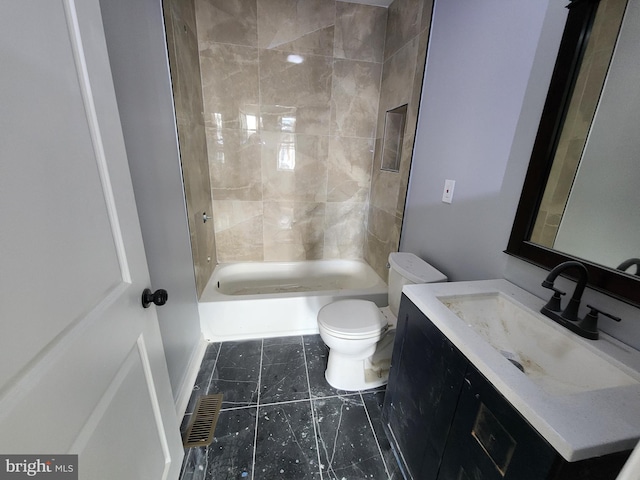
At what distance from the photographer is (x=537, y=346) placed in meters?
0.88

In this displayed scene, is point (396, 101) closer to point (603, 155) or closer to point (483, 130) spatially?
point (483, 130)

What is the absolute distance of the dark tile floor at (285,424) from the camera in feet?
3.75

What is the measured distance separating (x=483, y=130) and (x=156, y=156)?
60.9 inches

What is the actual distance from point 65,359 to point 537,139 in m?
1.50

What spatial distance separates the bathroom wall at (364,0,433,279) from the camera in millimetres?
1659

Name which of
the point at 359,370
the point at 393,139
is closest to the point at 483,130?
the point at 393,139

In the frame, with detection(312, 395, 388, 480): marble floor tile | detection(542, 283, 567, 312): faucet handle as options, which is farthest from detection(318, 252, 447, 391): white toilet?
detection(542, 283, 567, 312): faucet handle

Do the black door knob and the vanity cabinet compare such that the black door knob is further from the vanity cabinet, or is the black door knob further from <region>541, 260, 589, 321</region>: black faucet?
<region>541, 260, 589, 321</region>: black faucet

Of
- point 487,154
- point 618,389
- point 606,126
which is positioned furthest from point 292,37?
point 618,389

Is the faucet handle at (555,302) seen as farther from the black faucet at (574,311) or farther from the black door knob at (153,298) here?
the black door knob at (153,298)

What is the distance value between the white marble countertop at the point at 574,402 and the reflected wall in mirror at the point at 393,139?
1.52 meters

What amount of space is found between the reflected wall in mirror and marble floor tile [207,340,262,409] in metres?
1.75

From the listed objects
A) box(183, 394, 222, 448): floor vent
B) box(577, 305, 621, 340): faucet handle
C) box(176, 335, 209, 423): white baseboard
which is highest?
box(577, 305, 621, 340): faucet handle

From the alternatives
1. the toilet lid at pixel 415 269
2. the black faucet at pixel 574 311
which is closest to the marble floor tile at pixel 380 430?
the toilet lid at pixel 415 269
